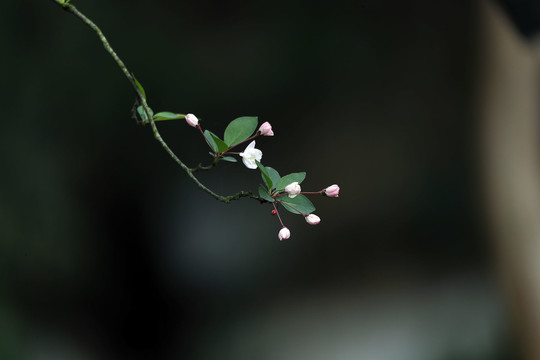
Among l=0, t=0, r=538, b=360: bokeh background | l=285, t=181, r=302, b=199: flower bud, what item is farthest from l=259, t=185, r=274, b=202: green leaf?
l=0, t=0, r=538, b=360: bokeh background

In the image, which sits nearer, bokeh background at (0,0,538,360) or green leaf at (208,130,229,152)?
green leaf at (208,130,229,152)

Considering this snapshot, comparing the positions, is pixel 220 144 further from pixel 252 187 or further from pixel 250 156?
pixel 252 187

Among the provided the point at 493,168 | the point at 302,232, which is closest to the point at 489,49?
the point at 493,168

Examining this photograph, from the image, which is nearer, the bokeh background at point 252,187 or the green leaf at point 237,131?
the green leaf at point 237,131

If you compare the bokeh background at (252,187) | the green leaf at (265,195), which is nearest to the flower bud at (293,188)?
the green leaf at (265,195)

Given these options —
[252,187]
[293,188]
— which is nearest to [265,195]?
[293,188]

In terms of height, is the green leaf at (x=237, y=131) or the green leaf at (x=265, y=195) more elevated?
the green leaf at (x=237, y=131)

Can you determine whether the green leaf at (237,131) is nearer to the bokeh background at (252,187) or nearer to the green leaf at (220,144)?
the green leaf at (220,144)

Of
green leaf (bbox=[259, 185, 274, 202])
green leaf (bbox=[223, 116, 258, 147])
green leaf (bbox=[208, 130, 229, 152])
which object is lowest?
green leaf (bbox=[259, 185, 274, 202])

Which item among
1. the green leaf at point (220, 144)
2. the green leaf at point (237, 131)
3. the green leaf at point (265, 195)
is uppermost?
the green leaf at point (237, 131)

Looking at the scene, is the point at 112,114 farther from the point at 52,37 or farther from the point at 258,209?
the point at 258,209

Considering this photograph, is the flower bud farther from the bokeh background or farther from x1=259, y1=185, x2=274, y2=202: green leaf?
the bokeh background
